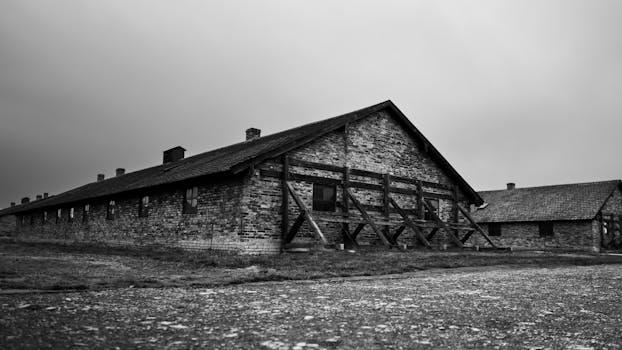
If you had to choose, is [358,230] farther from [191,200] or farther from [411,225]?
[191,200]

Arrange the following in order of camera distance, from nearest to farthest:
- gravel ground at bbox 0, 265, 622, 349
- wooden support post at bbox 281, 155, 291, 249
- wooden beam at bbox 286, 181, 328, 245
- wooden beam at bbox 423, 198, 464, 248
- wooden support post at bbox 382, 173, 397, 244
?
gravel ground at bbox 0, 265, 622, 349
wooden beam at bbox 286, 181, 328, 245
wooden support post at bbox 281, 155, 291, 249
wooden beam at bbox 423, 198, 464, 248
wooden support post at bbox 382, 173, 397, 244

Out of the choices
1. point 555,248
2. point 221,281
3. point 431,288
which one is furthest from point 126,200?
point 555,248

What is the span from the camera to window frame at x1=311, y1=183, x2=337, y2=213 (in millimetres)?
17562

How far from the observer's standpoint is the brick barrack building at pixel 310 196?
15703 mm

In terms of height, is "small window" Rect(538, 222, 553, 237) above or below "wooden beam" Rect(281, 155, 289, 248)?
below

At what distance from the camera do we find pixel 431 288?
22.8 ft

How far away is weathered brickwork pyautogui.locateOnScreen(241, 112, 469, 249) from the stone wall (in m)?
12.9

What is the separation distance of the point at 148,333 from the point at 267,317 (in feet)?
3.74

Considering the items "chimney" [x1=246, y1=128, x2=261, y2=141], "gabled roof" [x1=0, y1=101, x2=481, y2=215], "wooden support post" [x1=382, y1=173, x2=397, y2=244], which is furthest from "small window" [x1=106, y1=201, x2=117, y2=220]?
"wooden support post" [x1=382, y1=173, x2=397, y2=244]

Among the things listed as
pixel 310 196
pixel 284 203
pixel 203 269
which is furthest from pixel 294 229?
pixel 203 269

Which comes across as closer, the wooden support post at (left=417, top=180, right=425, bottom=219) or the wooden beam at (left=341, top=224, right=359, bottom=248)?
the wooden beam at (left=341, top=224, right=359, bottom=248)

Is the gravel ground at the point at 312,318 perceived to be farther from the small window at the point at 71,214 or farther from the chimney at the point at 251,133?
the small window at the point at 71,214

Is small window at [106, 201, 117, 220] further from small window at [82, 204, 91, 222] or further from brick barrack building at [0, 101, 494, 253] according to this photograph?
small window at [82, 204, 91, 222]

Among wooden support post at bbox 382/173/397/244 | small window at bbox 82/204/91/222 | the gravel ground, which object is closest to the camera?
the gravel ground
